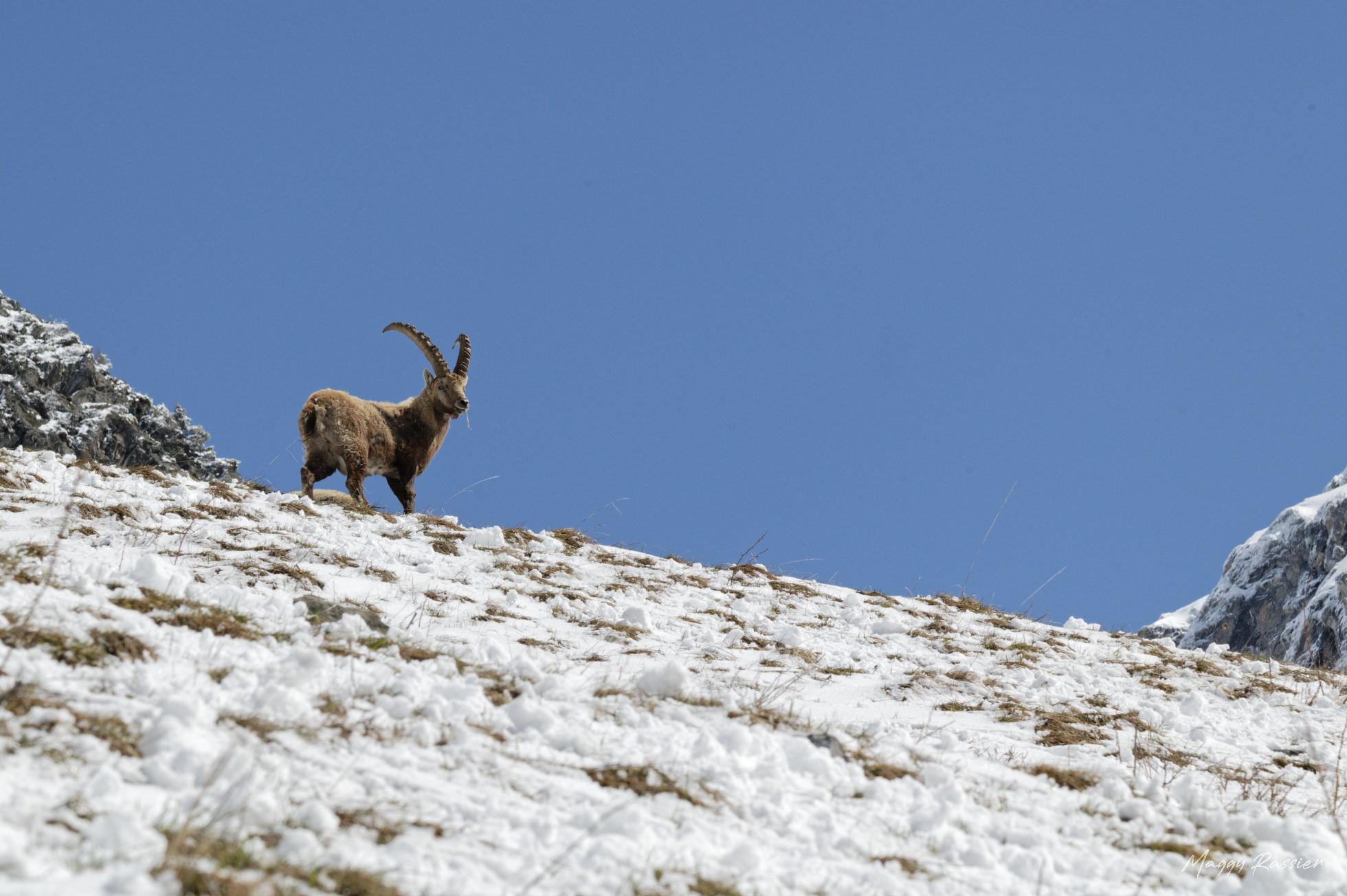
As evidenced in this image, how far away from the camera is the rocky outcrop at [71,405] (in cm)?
6819

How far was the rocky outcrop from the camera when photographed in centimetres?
6819

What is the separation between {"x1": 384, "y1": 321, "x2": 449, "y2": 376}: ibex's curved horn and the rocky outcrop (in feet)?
180

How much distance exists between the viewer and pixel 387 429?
51.9ft

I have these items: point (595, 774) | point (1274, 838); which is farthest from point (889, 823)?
point (1274, 838)

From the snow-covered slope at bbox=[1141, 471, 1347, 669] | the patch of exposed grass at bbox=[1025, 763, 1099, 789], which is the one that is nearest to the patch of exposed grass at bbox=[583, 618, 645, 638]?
the patch of exposed grass at bbox=[1025, 763, 1099, 789]

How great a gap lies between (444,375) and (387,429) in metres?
1.53

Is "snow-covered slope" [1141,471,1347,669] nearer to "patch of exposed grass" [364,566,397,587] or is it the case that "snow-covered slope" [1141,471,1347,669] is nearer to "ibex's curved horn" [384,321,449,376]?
"ibex's curved horn" [384,321,449,376]

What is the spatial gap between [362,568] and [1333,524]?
7806 inches

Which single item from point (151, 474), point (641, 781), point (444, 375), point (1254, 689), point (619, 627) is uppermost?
point (444, 375)

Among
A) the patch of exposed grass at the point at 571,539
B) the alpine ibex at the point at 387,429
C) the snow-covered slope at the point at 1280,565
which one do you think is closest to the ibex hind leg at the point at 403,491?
the alpine ibex at the point at 387,429

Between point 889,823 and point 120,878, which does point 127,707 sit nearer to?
point 120,878

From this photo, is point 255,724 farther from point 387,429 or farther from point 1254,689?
point 387,429

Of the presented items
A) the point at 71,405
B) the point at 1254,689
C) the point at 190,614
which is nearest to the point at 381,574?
the point at 190,614

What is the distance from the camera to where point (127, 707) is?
12.1 ft
